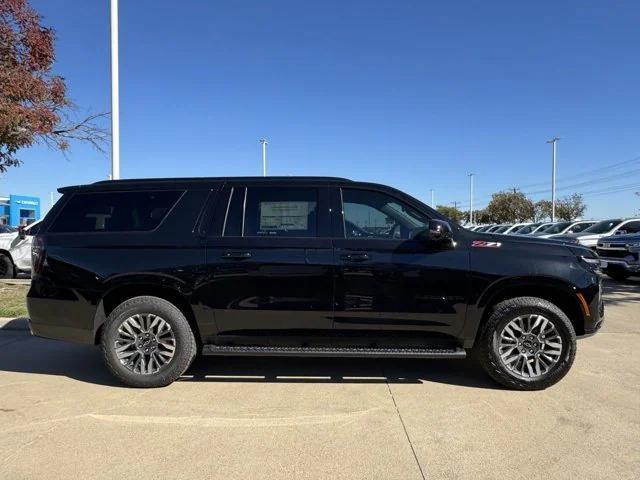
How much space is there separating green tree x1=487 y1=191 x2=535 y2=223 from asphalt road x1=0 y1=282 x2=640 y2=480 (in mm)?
64317

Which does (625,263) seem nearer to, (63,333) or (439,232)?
(439,232)

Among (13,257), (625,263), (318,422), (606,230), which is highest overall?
(606,230)

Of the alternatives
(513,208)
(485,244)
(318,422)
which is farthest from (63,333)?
(513,208)

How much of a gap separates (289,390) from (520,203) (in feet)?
220

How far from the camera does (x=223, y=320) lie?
4.68 metres

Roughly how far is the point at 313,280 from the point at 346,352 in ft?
2.40

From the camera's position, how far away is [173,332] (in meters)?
4.68

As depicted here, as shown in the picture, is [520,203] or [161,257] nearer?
[161,257]

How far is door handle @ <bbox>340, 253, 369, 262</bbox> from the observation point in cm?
458

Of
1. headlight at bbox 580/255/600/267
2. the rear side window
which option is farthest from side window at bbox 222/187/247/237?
headlight at bbox 580/255/600/267

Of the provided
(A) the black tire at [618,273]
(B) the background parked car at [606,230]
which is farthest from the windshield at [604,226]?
(A) the black tire at [618,273]

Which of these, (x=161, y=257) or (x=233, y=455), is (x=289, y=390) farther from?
(x=161, y=257)

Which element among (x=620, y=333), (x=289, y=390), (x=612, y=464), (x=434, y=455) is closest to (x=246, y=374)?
(x=289, y=390)

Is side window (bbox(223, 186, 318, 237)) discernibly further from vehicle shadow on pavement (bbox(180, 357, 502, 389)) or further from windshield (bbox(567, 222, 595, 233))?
windshield (bbox(567, 222, 595, 233))
